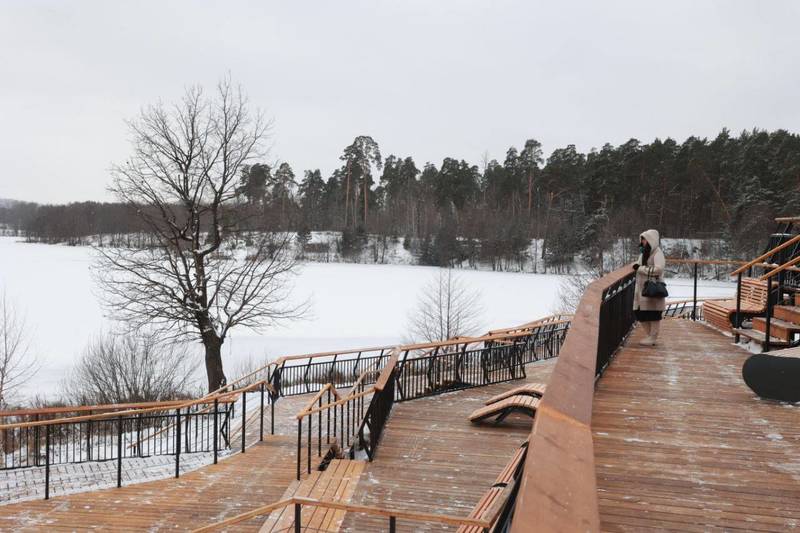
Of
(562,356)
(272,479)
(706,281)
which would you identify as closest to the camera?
(562,356)

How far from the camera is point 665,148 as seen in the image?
71.7 m

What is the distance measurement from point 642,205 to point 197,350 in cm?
5803

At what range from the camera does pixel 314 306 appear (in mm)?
41594

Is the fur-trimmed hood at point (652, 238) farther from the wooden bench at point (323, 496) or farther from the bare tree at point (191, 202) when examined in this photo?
the bare tree at point (191, 202)

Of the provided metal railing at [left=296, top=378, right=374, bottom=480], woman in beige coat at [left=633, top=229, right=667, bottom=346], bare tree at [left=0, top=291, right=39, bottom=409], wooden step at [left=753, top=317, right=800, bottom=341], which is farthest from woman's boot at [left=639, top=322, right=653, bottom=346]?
bare tree at [left=0, top=291, right=39, bottom=409]

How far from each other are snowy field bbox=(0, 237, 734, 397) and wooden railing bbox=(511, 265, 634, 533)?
21335mm

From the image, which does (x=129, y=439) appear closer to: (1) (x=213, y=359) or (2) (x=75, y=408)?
(1) (x=213, y=359)

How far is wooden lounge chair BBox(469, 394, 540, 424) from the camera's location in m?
8.77

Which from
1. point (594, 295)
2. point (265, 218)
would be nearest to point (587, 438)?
point (594, 295)

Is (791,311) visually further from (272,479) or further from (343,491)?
(272,479)

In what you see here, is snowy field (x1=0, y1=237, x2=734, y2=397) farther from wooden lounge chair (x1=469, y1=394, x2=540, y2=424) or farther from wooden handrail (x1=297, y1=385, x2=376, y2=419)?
wooden lounge chair (x1=469, y1=394, x2=540, y2=424)

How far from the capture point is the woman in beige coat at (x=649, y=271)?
8.31m

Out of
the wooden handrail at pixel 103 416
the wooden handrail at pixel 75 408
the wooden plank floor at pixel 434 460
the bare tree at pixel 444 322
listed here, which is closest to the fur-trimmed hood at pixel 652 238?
the wooden plank floor at pixel 434 460

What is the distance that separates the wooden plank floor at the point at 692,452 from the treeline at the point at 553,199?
39.4m
